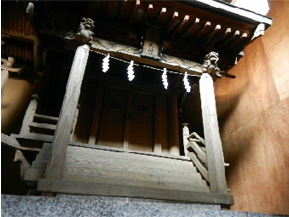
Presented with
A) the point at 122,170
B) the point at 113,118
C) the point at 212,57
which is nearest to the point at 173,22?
the point at 212,57

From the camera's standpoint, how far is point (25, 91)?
289 inches

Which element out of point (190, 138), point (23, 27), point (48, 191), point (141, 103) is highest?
point (23, 27)

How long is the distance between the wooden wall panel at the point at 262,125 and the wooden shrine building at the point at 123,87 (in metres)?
1.55

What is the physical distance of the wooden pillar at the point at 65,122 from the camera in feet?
11.6

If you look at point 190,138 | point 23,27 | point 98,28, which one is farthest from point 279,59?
point 23,27

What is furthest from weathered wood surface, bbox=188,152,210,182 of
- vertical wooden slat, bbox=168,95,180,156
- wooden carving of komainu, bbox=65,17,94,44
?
wooden carving of komainu, bbox=65,17,94,44

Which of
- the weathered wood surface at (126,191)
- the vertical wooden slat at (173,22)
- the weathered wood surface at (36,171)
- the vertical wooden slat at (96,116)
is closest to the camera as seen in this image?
the weathered wood surface at (126,191)

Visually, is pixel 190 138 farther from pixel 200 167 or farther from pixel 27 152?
pixel 27 152

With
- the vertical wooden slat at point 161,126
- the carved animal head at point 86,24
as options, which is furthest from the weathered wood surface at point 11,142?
the vertical wooden slat at point 161,126

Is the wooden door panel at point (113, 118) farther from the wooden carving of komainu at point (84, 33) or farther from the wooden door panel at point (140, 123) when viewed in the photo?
the wooden carving of komainu at point (84, 33)

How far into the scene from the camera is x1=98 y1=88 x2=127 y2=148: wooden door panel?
6.61 metres

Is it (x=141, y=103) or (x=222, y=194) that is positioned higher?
(x=141, y=103)

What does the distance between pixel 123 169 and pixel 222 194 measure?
6.68ft

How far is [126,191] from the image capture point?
367cm
